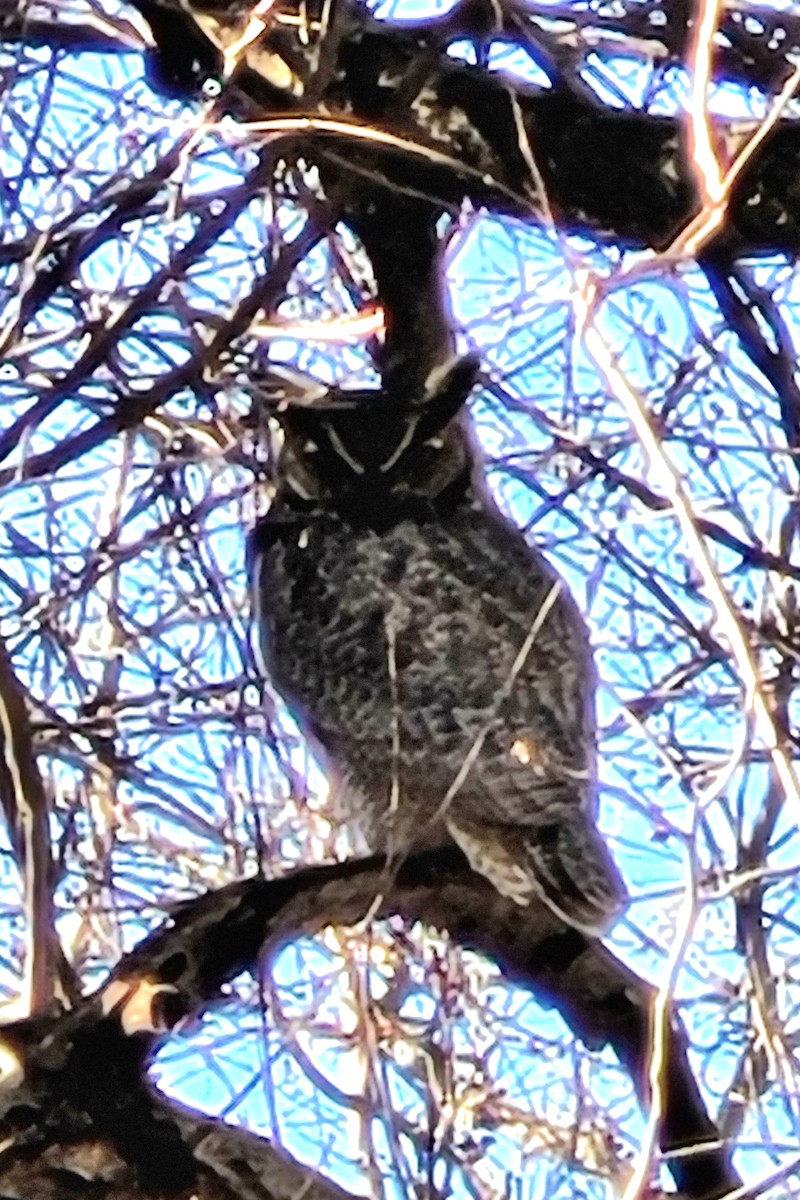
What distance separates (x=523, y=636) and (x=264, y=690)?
1.29 feet

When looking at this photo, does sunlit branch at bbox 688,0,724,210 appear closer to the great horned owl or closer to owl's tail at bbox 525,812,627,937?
the great horned owl

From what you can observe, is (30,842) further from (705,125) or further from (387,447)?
(705,125)

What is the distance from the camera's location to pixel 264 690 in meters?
2.46

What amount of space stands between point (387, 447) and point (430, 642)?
22 cm

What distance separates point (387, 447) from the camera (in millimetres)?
2275

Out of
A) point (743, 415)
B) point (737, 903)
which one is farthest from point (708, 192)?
point (743, 415)

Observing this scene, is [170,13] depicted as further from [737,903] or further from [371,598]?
[737,903]

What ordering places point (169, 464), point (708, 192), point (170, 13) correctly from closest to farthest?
1. point (708, 192)
2. point (170, 13)
3. point (169, 464)

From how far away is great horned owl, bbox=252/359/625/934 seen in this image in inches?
84.7

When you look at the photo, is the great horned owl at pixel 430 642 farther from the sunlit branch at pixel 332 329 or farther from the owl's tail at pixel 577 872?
the sunlit branch at pixel 332 329

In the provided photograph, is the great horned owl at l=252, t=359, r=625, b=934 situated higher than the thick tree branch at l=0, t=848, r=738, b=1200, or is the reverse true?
the great horned owl at l=252, t=359, r=625, b=934

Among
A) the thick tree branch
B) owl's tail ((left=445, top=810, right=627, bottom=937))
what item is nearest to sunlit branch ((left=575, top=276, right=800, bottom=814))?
the thick tree branch

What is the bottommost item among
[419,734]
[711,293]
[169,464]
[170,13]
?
[419,734]

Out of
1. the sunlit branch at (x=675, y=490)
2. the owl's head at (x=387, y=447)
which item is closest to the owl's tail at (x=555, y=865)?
the owl's head at (x=387, y=447)
